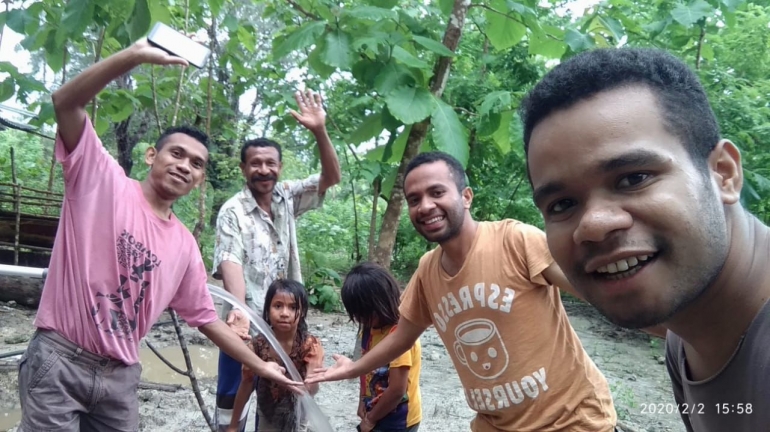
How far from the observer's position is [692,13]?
2639mm

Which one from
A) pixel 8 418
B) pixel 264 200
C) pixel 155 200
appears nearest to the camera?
pixel 155 200

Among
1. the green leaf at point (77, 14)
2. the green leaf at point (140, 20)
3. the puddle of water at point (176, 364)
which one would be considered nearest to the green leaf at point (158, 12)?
the green leaf at point (140, 20)

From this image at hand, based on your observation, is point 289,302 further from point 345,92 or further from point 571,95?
point 345,92

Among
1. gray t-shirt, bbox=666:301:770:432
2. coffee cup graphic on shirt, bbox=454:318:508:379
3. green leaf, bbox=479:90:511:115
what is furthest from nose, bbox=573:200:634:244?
green leaf, bbox=479:90:511:115

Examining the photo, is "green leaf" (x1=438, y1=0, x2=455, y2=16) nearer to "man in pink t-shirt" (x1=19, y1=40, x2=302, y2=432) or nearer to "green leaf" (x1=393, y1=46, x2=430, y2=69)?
"green leaf" (x1=393, y1=46, x2=430, y2=69)

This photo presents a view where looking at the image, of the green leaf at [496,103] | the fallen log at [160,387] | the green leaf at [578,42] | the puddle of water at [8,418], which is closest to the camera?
the green leaf at [578,42]

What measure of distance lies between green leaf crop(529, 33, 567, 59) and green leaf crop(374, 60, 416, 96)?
722mm

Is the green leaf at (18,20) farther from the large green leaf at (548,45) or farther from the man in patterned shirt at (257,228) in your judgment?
the large green leaf at (548,45)

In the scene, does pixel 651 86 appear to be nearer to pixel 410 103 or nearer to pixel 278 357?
pixel 410 103

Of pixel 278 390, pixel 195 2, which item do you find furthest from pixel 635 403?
pixel 195 2

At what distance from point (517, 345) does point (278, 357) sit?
148 centimetres

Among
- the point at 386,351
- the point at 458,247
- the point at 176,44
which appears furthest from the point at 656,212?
the point at 176,44

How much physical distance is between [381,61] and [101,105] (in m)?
2.38

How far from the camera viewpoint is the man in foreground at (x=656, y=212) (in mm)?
833
